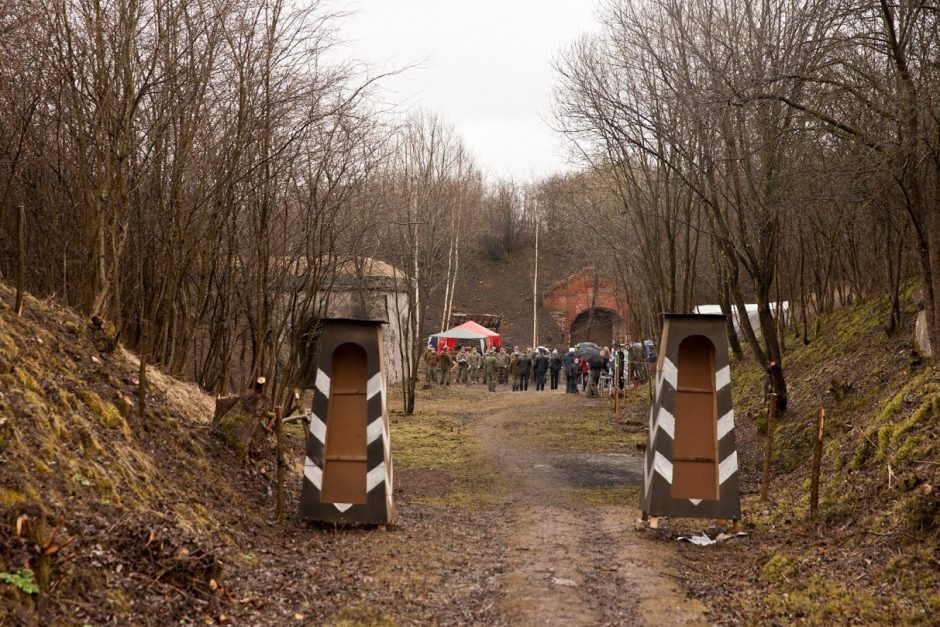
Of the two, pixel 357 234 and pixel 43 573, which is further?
pixel 357 234

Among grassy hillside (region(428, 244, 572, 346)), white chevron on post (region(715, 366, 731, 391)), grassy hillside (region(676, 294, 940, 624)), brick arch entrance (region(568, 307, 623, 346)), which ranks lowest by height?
grassy hillside (region(676, 294, 940, 624))

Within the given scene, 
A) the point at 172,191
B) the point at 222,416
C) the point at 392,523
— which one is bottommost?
the point at 392,523

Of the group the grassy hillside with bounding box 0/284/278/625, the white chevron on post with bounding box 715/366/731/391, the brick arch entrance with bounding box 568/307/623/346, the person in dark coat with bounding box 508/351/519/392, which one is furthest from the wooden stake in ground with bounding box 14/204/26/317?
the brick arch entrance with bounding box 568/307/623/346

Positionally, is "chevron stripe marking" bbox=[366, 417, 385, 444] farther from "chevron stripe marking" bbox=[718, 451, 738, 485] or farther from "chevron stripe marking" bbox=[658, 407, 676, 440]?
"chevron stripe marking" bbox=[718, 451, 738, 485]

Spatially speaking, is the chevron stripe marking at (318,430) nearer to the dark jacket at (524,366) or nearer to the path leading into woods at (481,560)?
the path leading into woods at (481,560)

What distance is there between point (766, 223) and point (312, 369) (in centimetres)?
1255

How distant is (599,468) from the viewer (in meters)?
16.5

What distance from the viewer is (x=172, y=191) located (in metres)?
11.9

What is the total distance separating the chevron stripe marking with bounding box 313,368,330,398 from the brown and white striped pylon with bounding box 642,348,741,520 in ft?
11.7

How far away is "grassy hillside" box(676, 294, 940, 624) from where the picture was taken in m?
7.18

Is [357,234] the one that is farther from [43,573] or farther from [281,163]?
[43,573]

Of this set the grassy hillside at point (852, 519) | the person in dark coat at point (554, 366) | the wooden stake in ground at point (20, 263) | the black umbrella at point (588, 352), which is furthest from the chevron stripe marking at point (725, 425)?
the person in dark coat at point (554, 366)

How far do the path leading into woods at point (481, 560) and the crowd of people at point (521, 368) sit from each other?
59.7ft

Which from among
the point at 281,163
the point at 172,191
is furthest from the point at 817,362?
the point at 172,191
